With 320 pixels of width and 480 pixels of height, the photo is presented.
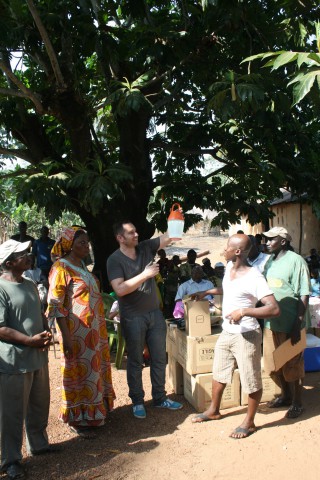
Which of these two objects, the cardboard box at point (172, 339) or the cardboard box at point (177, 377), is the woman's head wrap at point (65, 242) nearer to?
the cardboard box at point (172, 339)

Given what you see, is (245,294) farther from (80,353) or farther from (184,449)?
(80,353)

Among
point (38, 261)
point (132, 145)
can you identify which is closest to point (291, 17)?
point (132, 145)

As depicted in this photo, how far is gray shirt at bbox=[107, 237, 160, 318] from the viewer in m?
4.14

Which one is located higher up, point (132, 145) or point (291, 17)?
point (291, 17)

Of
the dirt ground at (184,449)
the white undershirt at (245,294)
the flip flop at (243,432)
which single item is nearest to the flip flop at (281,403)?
the dirt ground at (184,449)

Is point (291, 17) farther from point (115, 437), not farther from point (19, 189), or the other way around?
point (115, 437)

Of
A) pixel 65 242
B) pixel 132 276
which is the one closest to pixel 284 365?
pixel 132 276

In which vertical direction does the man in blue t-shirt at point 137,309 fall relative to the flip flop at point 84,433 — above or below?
above

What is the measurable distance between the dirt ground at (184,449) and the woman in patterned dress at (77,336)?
0.81 feet

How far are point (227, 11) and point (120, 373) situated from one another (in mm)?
4531

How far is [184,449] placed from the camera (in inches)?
143

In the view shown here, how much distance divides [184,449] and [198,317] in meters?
1.21

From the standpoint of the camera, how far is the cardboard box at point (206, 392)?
14.1 feet

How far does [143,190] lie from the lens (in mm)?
8477
